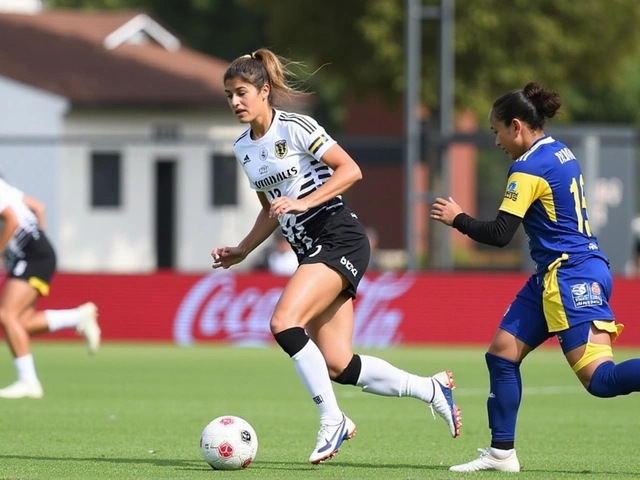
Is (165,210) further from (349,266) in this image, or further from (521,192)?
(521,192)

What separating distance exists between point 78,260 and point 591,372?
2200 cm

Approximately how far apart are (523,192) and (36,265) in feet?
21.9

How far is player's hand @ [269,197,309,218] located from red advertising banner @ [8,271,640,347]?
10728mm

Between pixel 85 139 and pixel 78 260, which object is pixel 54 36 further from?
pixel 85 139

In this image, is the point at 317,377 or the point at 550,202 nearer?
the point at 550,202

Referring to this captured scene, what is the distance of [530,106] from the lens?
725cm

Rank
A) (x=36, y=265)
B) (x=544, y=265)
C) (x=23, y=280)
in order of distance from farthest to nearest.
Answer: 1. (x=36, y=265)
2. (x=23, y=280)
3. (x=544, y=265)

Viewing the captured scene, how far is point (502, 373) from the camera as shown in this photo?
7.39 meters

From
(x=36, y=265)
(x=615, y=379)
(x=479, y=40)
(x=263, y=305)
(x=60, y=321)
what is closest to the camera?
(x=615, y=379)

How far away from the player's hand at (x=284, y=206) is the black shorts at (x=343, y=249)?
43cm

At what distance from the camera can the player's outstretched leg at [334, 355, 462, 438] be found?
7.90 m

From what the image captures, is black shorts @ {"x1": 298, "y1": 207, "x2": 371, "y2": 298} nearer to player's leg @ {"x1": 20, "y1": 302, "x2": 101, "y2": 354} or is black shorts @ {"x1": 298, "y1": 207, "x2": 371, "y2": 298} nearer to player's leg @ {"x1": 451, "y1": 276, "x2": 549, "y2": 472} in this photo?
player's leg @ {"x1": 451, "y1": 276, "x2": 549, "y2": 472}

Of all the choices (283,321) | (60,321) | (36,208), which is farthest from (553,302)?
(60,321)

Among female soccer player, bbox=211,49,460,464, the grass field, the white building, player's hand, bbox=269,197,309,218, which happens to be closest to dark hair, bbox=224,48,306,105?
female soccer player, bbox=211,49,460,464
